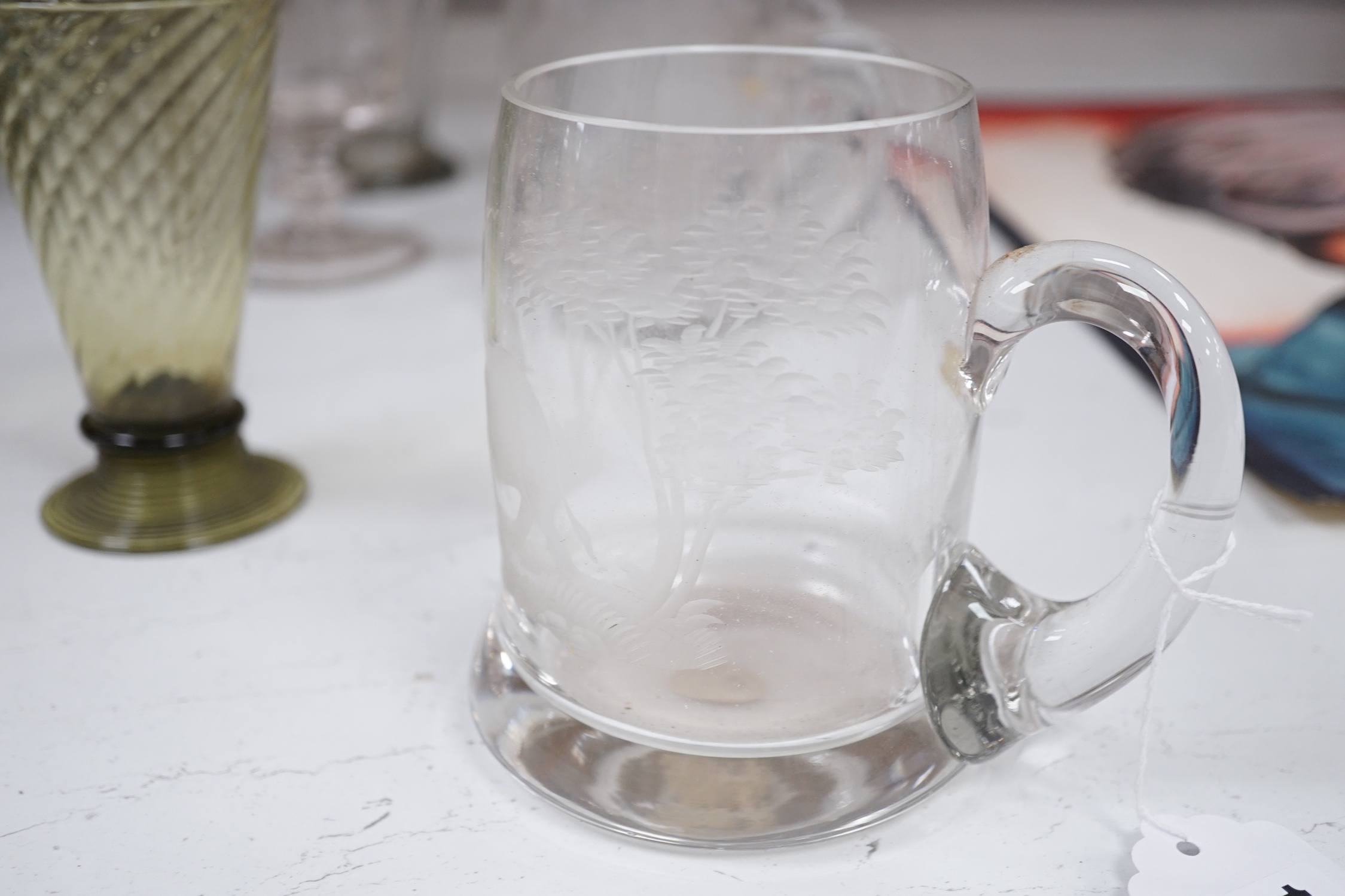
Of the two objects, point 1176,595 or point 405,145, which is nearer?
point 1176,595

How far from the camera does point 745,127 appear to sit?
0.38 m

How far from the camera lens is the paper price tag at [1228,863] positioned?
323 mm

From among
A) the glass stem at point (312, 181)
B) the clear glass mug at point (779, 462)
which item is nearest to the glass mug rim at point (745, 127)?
the clear glass mug at point (779, 462)

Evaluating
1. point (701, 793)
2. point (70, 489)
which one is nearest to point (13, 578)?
point (70, 489)

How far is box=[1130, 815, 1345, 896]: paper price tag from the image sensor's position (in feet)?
1.06

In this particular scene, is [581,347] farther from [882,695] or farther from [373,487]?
[373,487]

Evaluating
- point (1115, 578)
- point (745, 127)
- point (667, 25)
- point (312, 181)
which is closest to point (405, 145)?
point (312, 181)

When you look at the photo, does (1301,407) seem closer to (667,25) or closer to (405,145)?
(667,25)

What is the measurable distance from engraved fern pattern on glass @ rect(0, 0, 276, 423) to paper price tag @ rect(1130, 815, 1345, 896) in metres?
0.38

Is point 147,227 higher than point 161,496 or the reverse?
higher

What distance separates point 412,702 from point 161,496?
0.16m

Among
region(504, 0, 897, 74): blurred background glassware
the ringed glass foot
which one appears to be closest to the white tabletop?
the ringed glass foot

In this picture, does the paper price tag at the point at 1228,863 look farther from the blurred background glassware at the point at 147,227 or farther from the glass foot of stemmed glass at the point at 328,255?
the glass foot of stemmed glass at the point at 328,255

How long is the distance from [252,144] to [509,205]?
0.18 meters
